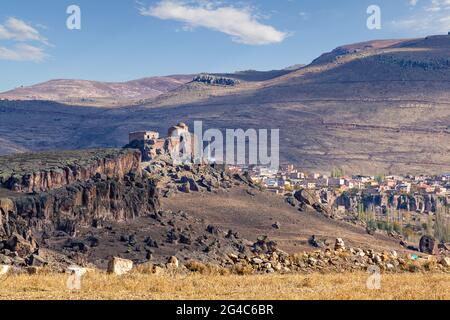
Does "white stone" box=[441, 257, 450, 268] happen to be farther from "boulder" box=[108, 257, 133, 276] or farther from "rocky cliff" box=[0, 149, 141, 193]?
"rocky cliff" box=[0, 149, 141, 193]

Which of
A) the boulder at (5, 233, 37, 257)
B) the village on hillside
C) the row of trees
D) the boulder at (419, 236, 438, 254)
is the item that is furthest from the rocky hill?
the village on hillside

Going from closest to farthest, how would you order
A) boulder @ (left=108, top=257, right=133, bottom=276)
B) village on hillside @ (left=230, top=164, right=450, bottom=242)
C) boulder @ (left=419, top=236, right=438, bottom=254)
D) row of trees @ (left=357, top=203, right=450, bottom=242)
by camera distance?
boulder @ (left=108, top=257, right=133, bottom=276), boulder @ (left=419, top=236, right=438, bottom=254), row of trees @ (left=357, top=203, right=450, bottom=242), village on hillside @ (left=230, top=164, right=450, bottom=242)

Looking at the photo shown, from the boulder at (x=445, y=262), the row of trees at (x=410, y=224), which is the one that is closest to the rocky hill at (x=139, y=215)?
the row of trees at (x=410, y=224)

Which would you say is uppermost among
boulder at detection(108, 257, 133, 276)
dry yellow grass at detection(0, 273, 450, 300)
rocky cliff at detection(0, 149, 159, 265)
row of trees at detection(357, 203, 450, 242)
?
dry yellow grass at detection(0, 273, 450, 300)

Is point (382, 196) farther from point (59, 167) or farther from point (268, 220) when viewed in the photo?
point (59, 167)

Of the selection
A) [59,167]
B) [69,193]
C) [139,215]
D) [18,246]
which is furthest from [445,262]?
[59,167]

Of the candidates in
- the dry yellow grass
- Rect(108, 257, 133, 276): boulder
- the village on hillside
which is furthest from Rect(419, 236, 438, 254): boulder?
Rect(108, 257, 133, 276): boulder

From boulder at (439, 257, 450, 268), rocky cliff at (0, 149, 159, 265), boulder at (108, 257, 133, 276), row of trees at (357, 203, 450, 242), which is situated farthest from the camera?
row of trees at (357, 203, 450, 242)

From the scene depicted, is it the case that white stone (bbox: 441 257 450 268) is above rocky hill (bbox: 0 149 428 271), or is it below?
above

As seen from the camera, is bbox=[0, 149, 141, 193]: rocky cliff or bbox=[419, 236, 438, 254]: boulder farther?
bbox=[419, 236, 438, 254]: boulder
